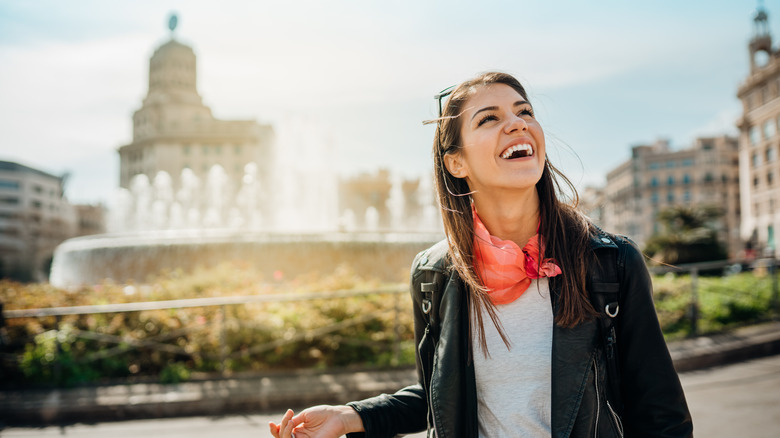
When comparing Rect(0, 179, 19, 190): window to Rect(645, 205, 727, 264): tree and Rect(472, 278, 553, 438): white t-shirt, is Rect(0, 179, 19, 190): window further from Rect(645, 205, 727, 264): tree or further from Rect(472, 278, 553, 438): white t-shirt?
Rect(472, 278, 553, 438): white t-shirt

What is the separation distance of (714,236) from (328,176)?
31.5m

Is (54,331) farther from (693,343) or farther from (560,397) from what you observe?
(693,343)

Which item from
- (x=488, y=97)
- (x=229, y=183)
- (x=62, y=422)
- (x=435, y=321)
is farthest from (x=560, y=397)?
(x=229, y=183)

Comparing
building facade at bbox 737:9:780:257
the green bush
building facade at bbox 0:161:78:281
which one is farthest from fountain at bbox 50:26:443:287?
building facade at bbox 737:9:780:257

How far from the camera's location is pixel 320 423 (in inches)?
63.0

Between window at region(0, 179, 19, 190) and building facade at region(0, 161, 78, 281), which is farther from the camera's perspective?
window at region(0, 179, 19, 190)

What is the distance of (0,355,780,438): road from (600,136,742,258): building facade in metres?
72.0

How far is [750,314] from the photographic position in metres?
9.09

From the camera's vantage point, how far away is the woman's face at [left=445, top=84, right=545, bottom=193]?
5.37ft

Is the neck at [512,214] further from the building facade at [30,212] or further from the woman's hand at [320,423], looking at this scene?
the building facade at [30,212]

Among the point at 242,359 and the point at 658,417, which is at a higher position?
the point at 658,417

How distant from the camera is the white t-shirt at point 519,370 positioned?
152 centimetres

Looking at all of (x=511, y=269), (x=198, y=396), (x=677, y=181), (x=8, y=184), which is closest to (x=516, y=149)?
(x=511, y=269)

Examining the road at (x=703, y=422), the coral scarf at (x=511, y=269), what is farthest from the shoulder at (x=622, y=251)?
the road at (x=703, y=422)
